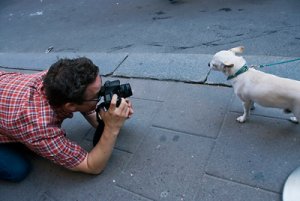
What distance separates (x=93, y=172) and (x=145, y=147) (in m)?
0.49

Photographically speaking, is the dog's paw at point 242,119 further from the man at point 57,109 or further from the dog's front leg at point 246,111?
the man at point 57,109

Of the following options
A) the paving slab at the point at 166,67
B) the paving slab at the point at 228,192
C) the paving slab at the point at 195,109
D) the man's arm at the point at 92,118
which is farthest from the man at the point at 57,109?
the paving slab at the point at 166,67

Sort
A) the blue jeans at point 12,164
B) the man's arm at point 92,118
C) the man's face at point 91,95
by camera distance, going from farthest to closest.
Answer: the man's arm at point 92,118, the blue jeans at point 12,164, the man's face at point 91,95

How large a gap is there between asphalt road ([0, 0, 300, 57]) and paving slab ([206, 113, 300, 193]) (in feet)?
5.27

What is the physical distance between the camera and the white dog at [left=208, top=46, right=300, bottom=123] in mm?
2271

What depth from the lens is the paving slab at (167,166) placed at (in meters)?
2.22

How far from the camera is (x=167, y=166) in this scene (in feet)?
7.86

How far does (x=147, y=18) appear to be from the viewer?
18.7 feet

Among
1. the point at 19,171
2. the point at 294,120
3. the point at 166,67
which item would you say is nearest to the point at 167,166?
the point at 294,120

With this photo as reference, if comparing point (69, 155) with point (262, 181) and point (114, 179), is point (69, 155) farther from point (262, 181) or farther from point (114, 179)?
point (262, 181)

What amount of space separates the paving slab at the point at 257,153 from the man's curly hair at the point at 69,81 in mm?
1102

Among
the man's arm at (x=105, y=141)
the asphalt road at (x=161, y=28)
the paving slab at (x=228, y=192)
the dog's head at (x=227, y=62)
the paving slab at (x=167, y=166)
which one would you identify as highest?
the dog's head at (x=227, y=62)

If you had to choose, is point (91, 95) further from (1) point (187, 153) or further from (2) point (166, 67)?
(2) point (166, 67)

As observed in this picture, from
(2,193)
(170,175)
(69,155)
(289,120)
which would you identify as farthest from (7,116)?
(289,120)
